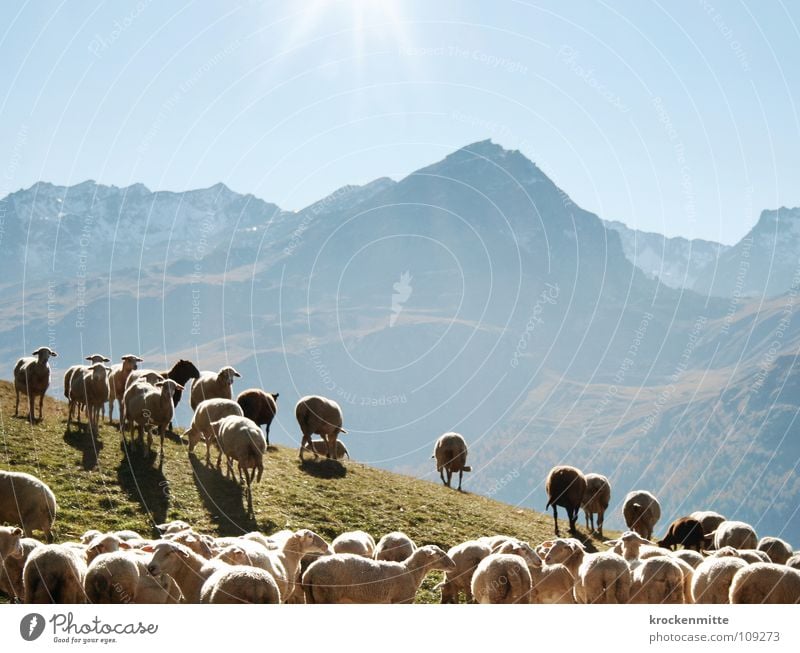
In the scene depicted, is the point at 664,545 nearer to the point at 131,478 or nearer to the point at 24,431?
the point at 131,478

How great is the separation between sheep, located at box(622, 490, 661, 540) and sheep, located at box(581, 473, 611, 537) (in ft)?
3.27

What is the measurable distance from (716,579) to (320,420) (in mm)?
23923

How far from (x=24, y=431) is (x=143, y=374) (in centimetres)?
634

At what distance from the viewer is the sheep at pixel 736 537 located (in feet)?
99.0

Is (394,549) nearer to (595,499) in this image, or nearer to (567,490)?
(567,490)

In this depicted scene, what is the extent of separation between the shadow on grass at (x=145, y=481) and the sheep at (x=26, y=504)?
375 centimetres

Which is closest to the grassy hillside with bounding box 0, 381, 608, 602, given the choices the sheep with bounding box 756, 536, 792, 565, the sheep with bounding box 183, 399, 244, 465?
the sheep with bounding box 183, 399, 244, 465

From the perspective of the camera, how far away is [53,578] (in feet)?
53.2

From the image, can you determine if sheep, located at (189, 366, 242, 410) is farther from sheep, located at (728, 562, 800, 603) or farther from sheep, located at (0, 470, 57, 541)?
sheep, located at (728, 562, 800, 603)

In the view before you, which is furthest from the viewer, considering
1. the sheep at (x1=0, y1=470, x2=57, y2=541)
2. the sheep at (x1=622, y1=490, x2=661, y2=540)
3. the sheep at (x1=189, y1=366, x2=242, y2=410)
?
the sheep at (x1=189, y1=366, x2=242, y2=410)

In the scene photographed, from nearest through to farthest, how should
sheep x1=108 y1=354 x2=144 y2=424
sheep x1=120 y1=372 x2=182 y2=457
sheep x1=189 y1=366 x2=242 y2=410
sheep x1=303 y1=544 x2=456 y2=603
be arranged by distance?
1. sheep x1=303 y1=544 x2=456 y2=603
2. sheep x1=120 y1=372 x2=182 y2=457
3. sheep x1=108 y1=354 x2=144 y2=424
4. sheep x1=189 y1=366 x2=242 y2=410

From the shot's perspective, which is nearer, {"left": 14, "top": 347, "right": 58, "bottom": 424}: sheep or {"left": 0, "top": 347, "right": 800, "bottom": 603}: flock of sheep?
{"left": 0, "top": 347, "right": 800, "bottom": 603}: flock of sheep

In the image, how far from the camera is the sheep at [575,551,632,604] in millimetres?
19641

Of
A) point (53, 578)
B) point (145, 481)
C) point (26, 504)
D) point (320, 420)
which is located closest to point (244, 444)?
point (145, 481)
